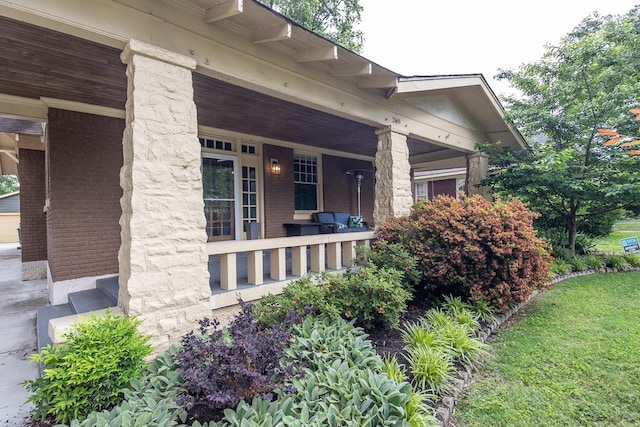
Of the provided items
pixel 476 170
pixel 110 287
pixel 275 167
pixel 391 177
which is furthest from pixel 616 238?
pixel 110 287

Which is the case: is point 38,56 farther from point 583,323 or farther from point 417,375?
point 583,323

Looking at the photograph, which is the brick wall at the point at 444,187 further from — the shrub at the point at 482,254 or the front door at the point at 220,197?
the shrub at the point at 482,254

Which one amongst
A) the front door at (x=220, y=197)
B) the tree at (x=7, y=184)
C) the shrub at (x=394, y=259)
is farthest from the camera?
the tree at (x=7, y=184)

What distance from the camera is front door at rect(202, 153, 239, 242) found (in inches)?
268

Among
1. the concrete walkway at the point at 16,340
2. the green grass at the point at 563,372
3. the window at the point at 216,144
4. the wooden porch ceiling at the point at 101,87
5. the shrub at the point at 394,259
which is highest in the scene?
the wooden porch ceiling at the point at 101,87

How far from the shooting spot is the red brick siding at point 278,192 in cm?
754

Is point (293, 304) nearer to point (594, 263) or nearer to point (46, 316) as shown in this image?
point (46, 316)

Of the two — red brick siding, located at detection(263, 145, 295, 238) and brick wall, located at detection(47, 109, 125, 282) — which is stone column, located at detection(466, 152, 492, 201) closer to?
red brick siding, located at detection(263, 145, 295, 238)

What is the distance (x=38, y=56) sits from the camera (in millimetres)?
3322

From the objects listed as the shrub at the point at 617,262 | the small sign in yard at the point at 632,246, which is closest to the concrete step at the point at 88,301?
the shrub at the point at 617,262

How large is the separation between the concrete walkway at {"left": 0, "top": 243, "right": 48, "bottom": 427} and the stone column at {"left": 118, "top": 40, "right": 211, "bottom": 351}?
1033 millimetres

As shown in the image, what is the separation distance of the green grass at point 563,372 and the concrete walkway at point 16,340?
138 inches

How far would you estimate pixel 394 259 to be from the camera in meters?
4.12

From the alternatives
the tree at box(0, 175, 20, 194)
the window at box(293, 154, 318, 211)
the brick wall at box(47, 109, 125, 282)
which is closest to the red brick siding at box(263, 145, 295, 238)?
the window at box(293, 154, 318, 211)
